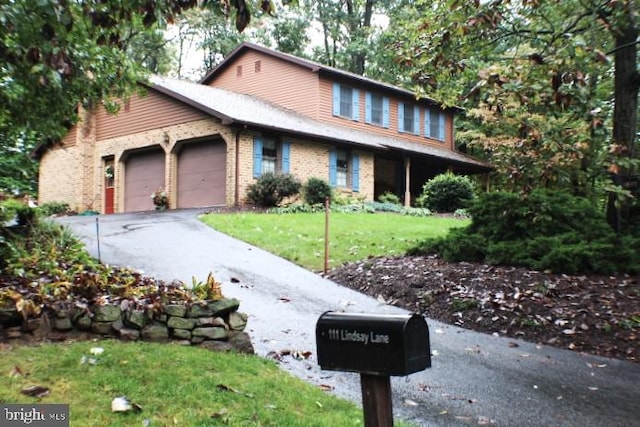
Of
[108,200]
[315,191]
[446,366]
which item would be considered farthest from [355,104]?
[446,366]

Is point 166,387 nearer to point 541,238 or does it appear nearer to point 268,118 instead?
point 541,238

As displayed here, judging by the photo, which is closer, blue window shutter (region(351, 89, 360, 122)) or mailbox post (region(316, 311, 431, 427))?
mailbox post (region(316, 311, 431, 427))

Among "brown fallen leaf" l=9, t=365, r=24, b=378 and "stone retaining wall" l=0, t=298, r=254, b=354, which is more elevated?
"stone retaining wall" l=0, t=298, r=254, b=354

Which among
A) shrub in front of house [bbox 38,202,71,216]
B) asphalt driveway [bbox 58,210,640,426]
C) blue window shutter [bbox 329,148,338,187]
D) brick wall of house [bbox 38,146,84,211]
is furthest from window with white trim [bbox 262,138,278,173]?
asphalt driveway [bbox 58,210,640,426]

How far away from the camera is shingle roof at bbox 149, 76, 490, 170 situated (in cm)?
1873

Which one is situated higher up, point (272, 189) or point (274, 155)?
point (274, 155)

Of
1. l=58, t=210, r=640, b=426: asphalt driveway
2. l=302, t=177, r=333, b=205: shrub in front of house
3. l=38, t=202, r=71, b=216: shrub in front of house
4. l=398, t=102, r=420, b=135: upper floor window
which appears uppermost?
l=398, t=102, r=420, b=135: upper floor window

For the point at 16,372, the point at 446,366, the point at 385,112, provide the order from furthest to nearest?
the point at 385,112
the point at 446,366
the point at 16,372

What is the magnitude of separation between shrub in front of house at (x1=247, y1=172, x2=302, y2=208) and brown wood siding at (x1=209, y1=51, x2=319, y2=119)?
6008 mm

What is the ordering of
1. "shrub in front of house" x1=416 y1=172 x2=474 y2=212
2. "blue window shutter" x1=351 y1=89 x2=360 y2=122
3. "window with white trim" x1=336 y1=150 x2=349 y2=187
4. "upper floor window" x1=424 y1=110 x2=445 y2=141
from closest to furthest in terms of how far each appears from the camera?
"window with white trim" x1=336 y1=150 x2=349 y2=187 < "shrub in front of house" x1=416 y1=172 x2=474 y2=212 < "blue window shutter" x1=351 y1=89 x2=360 y2=122 < "upper floor window" x1=424 y1=110 x2=445 y2=141

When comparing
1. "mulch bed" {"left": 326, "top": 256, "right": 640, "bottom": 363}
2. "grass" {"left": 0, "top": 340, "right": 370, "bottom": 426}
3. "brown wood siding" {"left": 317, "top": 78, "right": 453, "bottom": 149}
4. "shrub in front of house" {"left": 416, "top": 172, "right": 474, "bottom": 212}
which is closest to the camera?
"grass" {"left": 0, "top": 340, "right": 370, "bottom": 426}

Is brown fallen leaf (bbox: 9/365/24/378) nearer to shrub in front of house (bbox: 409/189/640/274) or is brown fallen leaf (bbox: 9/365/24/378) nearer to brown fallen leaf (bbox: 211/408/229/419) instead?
brown fallen leaf (bbox: 211/408/229/419)

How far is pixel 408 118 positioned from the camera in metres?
27.2

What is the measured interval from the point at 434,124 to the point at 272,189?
43.7ft
